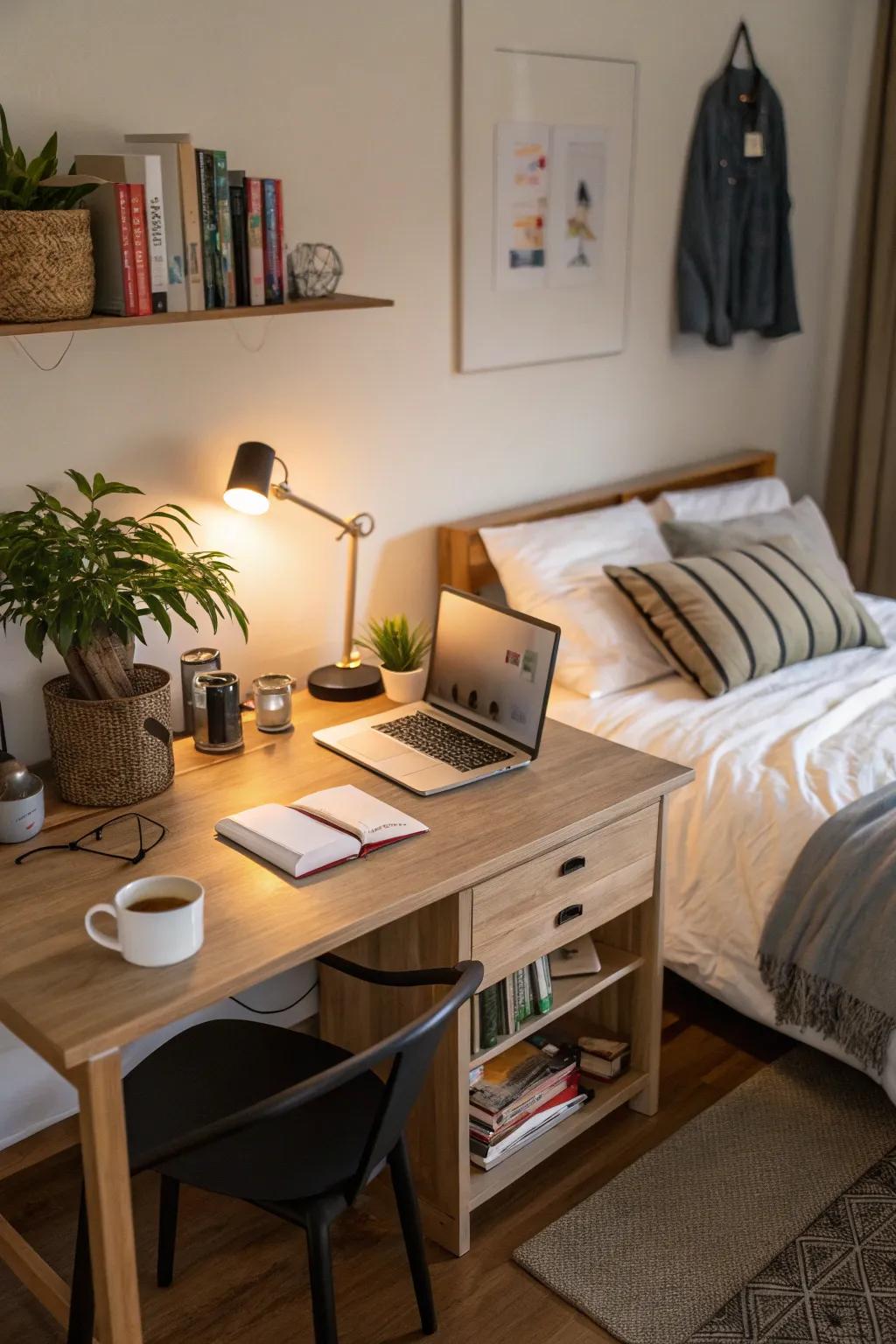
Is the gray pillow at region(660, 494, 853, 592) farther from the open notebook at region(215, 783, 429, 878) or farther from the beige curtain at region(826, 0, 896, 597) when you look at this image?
the open notebook at region(215, 783, 429, 878)

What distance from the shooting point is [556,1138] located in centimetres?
233

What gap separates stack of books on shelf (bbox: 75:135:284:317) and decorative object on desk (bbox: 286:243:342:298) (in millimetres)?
155

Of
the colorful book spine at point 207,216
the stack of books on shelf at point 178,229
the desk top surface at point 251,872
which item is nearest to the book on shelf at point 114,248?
the stack of books on shelf at point 178,229

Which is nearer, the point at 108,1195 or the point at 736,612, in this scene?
the point at 108,1195

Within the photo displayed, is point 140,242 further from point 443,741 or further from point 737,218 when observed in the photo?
point 737,218

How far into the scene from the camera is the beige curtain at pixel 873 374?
3871 millimetres

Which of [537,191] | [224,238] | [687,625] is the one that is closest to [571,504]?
[687,625]

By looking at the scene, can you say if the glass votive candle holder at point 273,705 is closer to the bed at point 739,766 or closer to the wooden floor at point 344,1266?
the bed at point 739,766

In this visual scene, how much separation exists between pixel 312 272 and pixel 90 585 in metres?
0.79

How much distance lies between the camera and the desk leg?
1.55 m

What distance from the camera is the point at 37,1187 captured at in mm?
2314

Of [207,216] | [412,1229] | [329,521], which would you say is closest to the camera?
[412,1229]

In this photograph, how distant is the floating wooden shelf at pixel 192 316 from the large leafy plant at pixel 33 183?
17 centimetres

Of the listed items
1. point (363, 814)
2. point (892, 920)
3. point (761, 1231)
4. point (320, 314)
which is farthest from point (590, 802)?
point (320, 314)
